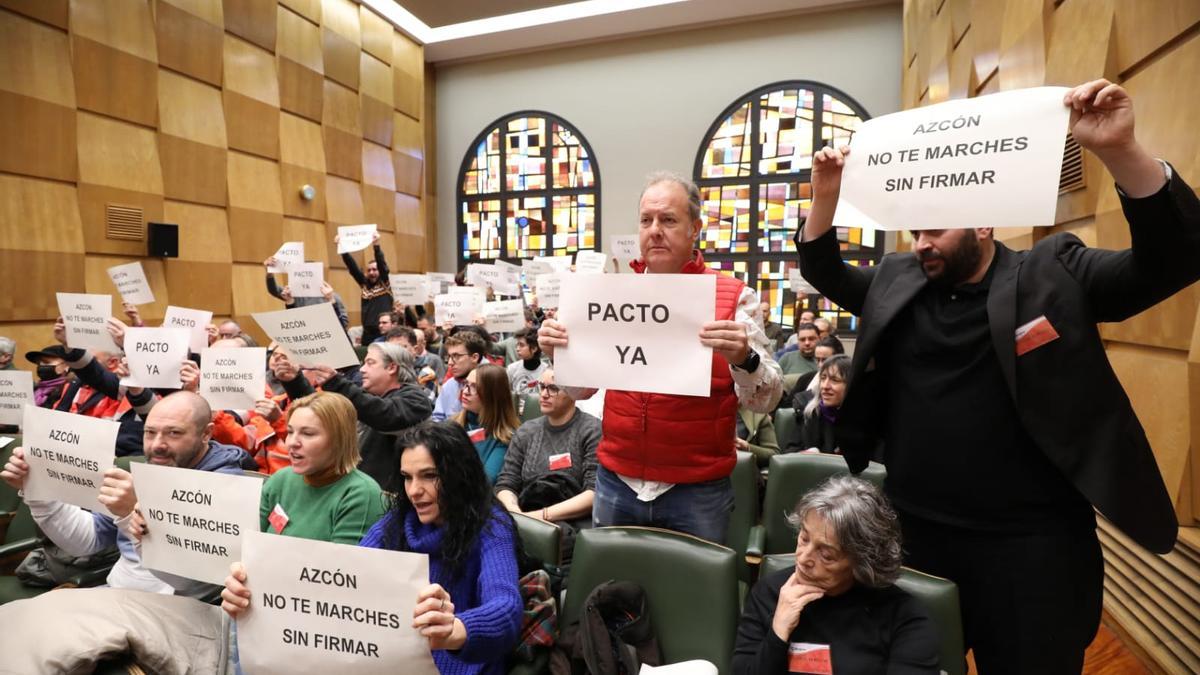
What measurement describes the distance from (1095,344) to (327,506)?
203cm

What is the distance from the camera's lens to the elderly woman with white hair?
1316mm

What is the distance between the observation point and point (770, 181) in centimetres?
900

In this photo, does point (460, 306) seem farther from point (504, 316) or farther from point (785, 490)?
point (785, 490)

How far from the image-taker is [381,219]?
906cm

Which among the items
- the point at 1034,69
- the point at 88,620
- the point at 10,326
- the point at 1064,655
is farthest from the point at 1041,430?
the point at 10,326

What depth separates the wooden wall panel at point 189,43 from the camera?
5.96 meters

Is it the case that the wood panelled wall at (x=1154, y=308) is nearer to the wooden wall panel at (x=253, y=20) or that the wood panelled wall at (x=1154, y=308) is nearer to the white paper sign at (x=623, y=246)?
the white paper sign at (x=623, y=246)

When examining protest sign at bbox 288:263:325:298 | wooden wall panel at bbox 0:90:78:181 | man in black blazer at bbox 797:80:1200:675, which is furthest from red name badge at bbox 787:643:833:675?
wooden wall panel at bbox 0:90:78:181

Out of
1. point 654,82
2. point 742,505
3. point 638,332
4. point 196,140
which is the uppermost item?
point 654,82

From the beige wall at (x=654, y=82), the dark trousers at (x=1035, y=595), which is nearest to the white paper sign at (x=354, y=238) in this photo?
the beige wall at (x=654, y=82)

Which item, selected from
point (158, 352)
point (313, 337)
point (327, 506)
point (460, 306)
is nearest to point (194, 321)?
point (158, 352)

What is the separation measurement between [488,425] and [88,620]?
1758 mm

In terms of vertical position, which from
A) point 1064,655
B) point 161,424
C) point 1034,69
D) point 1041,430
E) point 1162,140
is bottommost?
point 1064,655

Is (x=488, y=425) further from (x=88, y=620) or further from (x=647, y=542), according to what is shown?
(x=88, y=620)
